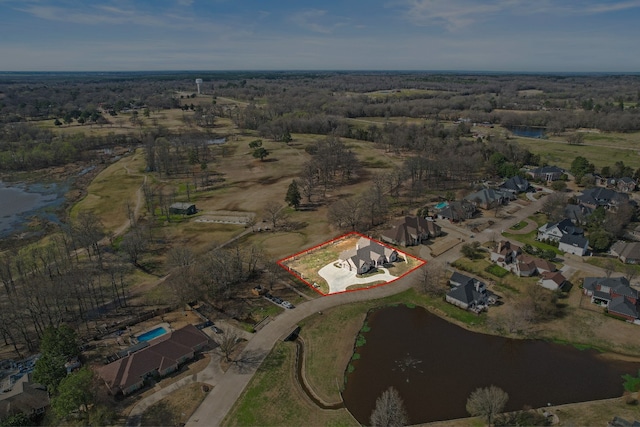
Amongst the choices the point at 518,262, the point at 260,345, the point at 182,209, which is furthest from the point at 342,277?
the point at 182,209

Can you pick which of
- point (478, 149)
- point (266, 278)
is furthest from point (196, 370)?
point (478, 149)

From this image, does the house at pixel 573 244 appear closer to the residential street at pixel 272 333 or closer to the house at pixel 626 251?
the residential street at pixel 272 333

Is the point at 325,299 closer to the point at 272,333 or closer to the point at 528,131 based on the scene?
the point at 272,333

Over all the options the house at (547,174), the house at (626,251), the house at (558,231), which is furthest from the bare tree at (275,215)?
the house at (547,174)

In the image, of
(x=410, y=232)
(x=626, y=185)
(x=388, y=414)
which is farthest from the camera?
(x=626, y=185)

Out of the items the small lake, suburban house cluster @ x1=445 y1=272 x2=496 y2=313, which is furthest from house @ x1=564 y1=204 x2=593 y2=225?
the small lake

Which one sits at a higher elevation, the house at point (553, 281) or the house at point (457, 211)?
the house at point (457, 211)
